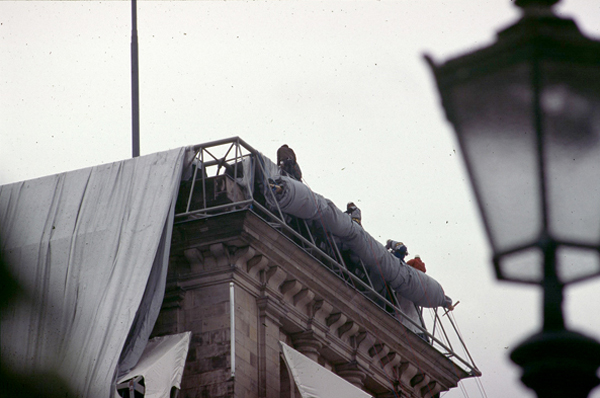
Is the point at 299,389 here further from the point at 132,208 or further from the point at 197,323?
the point at 132,208

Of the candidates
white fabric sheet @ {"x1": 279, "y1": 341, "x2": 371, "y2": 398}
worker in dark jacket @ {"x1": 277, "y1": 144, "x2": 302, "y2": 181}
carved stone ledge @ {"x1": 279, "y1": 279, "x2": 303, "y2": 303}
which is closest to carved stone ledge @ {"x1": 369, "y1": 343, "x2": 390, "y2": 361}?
carved stone ledge @ {"x1": 279, "y1": 279, "x2": 303, "y2": 303}

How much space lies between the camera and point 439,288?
32.4 meters

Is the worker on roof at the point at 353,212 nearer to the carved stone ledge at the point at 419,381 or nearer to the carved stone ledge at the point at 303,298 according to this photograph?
the carved stone ledge at the point at 303,298

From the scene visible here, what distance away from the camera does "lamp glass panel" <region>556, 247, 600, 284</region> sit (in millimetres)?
5262

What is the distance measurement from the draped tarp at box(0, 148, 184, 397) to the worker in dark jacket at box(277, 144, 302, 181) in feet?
11.5

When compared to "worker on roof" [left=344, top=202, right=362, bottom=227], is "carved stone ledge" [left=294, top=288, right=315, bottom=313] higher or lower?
lower

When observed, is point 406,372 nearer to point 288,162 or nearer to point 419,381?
point 419,381

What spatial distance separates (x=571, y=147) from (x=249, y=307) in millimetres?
18767

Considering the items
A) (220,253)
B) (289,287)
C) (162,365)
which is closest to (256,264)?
(220,253)

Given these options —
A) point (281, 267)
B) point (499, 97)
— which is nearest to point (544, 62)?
point (499, 97)

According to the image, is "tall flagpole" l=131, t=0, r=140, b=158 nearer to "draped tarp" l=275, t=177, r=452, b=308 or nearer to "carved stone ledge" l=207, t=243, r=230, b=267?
"draped tarp" l=275, t=177, r=452, b=308

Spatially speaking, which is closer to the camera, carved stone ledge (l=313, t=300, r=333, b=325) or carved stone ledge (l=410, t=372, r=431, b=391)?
carved stone ledge (l=313, t=300, r=333, b=325)

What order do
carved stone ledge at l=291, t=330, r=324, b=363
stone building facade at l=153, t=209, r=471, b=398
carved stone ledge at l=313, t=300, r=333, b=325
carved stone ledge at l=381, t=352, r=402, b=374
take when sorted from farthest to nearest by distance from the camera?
carved stone ledge at l=381, t=352, r=402, b=374, carved stone ledge at l=313, t=300, r=333, b=325, carved stone ledge at l=291, t=330, r=324, b=363, stone building facade at l=153, t=209, r=471, b=398

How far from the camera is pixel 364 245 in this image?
27.9 meters
